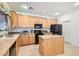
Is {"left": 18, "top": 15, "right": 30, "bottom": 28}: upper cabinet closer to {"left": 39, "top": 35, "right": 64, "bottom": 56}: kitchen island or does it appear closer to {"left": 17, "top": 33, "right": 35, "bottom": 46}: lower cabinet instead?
{"left": 39, "top": 35, "right": 64, "bottom": 56}: kitchen island

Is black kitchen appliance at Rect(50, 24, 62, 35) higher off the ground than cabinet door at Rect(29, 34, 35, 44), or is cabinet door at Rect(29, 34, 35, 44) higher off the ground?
black kitchen appliance at Rect(50, 24, 62, 35)

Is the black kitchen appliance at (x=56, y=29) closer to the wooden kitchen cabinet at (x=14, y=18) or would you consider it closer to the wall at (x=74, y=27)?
the wall at (x=74, y=27)

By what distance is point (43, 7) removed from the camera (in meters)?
2.70

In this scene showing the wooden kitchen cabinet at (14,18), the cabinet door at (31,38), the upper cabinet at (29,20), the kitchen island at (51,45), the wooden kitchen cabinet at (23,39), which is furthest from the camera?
the cabinet door at (31,38)

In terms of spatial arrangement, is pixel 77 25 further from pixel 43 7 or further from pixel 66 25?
pixel 43 7

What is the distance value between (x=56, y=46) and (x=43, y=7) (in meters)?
1.36

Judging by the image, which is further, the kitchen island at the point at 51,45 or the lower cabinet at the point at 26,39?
the lower cabinet at the point at 26,39

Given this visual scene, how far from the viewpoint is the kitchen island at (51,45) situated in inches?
108

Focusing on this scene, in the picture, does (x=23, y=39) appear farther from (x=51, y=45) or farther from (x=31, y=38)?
(x=51, y=45)

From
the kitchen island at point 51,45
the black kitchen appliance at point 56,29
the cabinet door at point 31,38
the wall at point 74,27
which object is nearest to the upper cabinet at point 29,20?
the black kitchen appliance at point 56,29

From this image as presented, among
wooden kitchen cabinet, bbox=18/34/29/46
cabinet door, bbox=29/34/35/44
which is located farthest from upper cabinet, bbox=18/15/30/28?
cabinet door, bbox=29/34/35/44

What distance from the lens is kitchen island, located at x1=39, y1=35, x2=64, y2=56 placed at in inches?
108

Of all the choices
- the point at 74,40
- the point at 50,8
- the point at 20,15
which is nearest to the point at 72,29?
the point at 74,40

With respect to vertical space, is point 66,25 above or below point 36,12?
below
